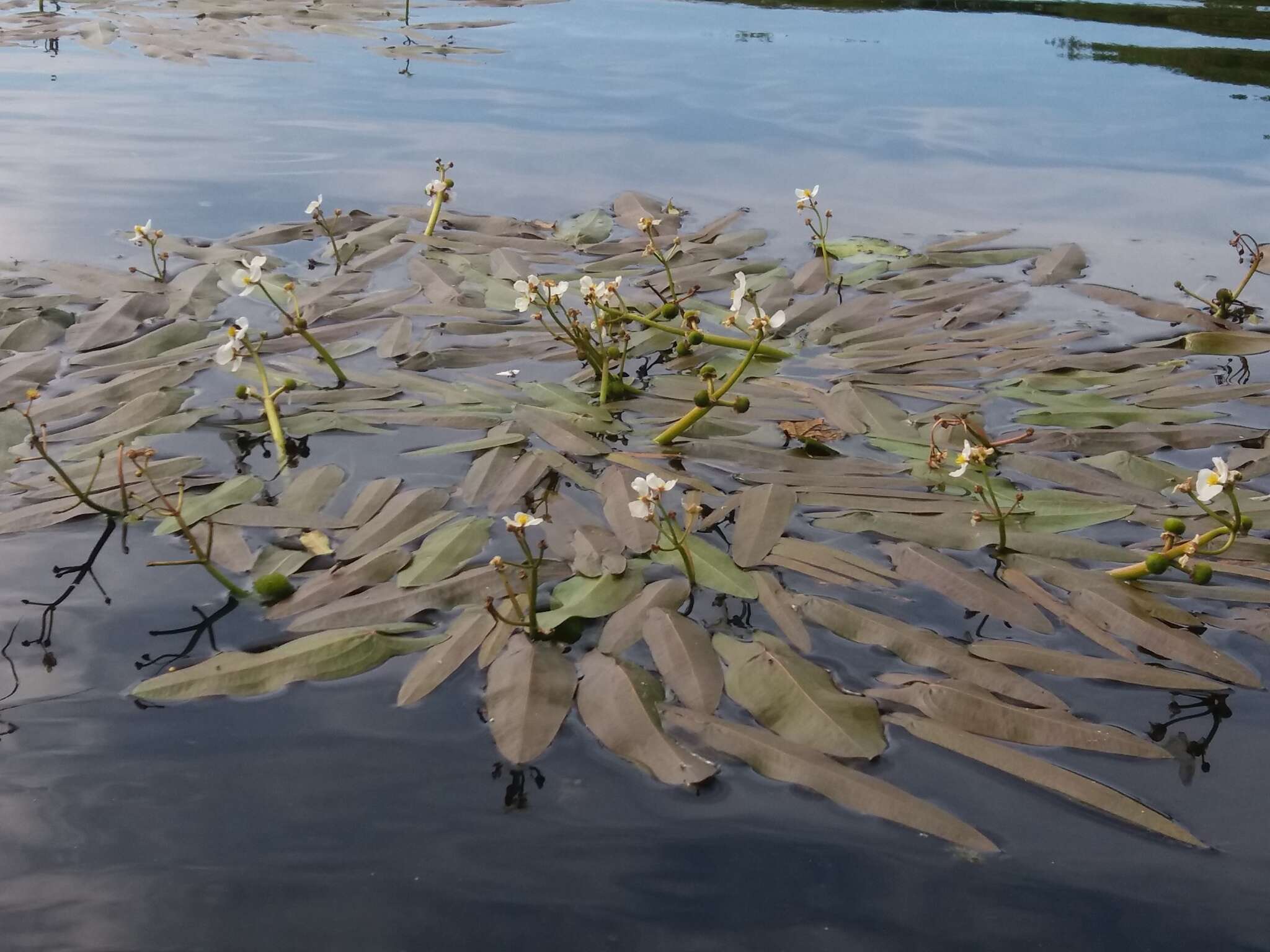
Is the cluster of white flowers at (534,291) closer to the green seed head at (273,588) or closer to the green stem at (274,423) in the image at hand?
the green stem at (274,423)

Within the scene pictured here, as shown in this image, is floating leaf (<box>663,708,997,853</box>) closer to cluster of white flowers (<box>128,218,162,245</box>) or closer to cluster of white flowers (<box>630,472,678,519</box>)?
cluster of white flowers (<box>630,472,678,519</box>)

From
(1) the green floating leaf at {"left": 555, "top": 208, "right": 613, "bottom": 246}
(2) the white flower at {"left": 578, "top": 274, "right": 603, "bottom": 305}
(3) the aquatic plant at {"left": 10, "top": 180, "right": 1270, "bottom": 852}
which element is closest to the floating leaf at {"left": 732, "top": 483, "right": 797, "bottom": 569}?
(3) the aquatic plant at {"left": 10, "top": 180, "right": 1270, "bottom": 852}

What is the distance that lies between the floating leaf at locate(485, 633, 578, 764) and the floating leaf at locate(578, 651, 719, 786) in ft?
0.10

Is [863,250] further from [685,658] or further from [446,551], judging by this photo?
[685,658]

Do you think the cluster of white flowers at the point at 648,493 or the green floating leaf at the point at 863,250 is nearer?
the cluster of white flowers at the point at 648,493

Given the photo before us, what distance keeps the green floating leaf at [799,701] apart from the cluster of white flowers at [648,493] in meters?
0.22

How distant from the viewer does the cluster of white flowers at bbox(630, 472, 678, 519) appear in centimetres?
154

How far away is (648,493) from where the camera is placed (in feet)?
5.09

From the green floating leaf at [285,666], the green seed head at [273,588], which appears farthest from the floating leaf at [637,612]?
the green seed head at [273,588]

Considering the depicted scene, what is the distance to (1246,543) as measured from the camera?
1.69 meters

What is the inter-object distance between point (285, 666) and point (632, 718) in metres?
0.48

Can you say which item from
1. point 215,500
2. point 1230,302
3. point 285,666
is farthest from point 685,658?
point 1230,302

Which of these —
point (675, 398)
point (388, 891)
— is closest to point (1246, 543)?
point (675, 398)

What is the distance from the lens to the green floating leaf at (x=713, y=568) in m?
1.60
